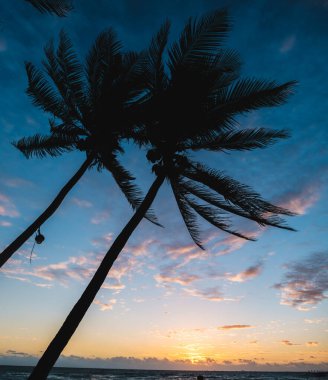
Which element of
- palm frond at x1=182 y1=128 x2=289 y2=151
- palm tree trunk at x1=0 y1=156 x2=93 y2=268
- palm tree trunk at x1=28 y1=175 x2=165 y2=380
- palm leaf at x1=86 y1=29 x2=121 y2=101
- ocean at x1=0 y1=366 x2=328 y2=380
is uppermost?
ocean at x1=0 y1=366 x2=328 y2=380

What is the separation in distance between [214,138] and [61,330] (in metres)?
5.79

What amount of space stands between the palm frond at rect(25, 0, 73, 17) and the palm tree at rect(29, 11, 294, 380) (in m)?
3.61

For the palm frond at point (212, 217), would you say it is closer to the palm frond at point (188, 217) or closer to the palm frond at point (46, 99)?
the palm frond at point (188, 217)

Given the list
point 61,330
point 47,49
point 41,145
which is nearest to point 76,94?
point 47,49

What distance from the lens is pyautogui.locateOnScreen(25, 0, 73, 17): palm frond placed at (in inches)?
174

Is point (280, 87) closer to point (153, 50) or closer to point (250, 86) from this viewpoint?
point (250, 86)

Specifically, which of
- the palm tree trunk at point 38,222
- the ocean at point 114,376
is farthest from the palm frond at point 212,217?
the ocean at point 114,376

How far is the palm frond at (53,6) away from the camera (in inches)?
174

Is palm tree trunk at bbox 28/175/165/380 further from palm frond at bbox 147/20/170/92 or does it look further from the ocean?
the ocean

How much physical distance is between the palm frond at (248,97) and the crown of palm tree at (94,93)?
89.0 inches

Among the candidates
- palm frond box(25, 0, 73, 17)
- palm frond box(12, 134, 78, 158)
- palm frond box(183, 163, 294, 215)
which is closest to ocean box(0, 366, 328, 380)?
palm frond box(12, 134, 78, 158)

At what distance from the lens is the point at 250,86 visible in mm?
7906

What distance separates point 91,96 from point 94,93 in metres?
0.14

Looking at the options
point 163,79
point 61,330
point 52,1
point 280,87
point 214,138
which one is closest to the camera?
point 52,1
